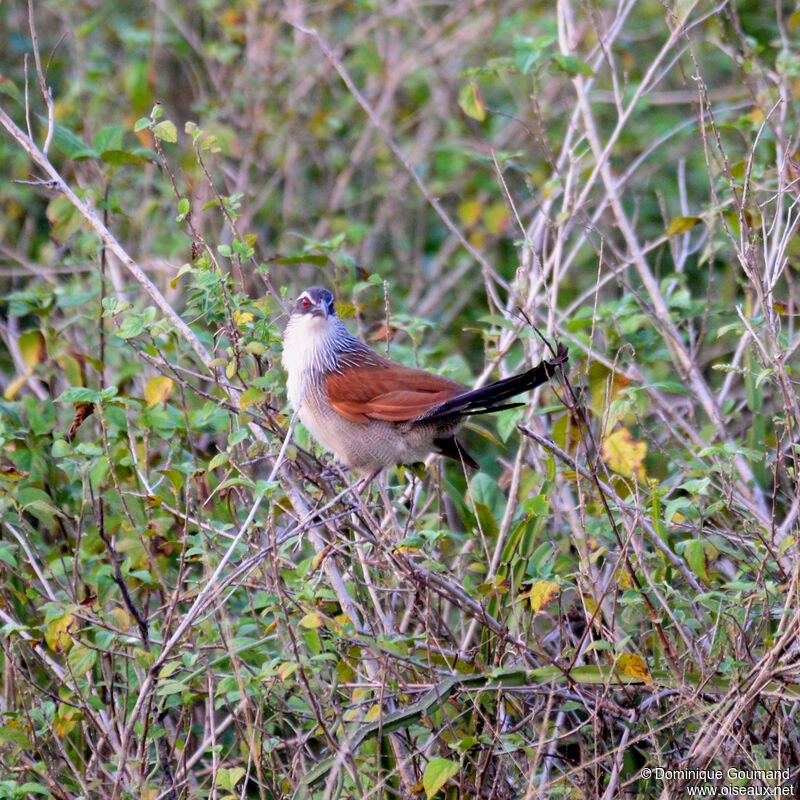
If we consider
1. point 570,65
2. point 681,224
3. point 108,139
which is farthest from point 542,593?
point 108,139

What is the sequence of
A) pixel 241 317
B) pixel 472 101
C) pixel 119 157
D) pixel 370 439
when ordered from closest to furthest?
pixel 241 317 → pixel 370 439 → pixel 119 157 → pixel 472 101

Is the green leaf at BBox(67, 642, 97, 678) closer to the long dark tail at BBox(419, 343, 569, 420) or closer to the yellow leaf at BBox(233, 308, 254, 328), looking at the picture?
the yellow leaf at BBox(233, 308, 254, 328)

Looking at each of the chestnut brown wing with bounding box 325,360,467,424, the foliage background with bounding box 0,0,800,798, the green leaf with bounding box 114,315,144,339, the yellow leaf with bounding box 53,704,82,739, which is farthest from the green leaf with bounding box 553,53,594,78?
the yellow leaf with bounding box 53,704,82,739

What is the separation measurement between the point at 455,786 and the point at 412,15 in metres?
6.22

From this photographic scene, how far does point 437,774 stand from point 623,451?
1174 millimetres

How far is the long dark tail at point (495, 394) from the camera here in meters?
2.81

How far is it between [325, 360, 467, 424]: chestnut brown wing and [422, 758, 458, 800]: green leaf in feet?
3.92

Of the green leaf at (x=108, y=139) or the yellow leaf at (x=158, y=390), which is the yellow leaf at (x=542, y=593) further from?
the green leaf at (x=108, y=139)

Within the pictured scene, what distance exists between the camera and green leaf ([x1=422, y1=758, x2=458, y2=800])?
8.96 feet

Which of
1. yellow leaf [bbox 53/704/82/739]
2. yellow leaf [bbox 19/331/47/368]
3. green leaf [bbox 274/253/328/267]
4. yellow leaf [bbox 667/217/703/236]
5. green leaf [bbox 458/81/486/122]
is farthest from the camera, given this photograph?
yellow leaf [bbox 19/331/47/368]

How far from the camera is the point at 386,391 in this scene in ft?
12.0

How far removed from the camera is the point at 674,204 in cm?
756

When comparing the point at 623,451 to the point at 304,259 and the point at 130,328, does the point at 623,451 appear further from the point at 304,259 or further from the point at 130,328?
the point at 130,328

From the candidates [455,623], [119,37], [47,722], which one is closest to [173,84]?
[119,37]
